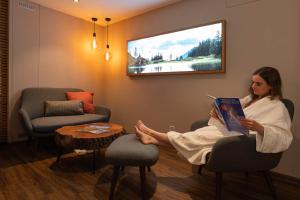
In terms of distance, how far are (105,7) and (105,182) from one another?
104 inches

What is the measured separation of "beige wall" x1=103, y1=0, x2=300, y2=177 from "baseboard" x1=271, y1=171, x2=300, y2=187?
0.14ft

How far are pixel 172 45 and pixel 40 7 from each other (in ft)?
7.26

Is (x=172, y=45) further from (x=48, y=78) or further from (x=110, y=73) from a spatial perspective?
(x=48, y=78)

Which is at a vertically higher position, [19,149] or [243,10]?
[243,10]

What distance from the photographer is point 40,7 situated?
330cm

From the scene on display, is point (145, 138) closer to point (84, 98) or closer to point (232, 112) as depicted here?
point (232, 112)

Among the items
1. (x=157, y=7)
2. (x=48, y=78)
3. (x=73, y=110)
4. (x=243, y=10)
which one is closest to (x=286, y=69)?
(x=243, y=10)

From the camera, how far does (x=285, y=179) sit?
2141mm

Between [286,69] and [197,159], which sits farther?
[286,69]

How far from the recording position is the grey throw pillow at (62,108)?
10.0ft

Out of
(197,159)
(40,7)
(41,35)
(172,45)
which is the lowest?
(197,159)

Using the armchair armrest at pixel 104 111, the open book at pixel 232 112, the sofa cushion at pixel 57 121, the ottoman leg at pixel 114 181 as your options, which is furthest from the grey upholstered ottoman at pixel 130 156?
the armchair armrest at pixel 104 111

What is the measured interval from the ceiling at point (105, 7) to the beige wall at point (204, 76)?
0.14m

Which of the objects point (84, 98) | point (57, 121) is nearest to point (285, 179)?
point (57, 121)
